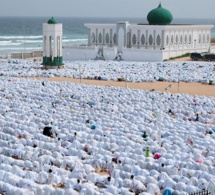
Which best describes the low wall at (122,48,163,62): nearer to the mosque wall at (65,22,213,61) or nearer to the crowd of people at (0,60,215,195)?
the mosque wall at (65,22,213,61)

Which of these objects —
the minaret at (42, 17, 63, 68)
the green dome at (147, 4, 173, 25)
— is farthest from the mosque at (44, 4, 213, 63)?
the minaret at (42, 17, 63, 68)

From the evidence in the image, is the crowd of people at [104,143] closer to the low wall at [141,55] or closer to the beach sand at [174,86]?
the beach sand at [174,86]

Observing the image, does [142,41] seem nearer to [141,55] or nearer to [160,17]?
[141,55]

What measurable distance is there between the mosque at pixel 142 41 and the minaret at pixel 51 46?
6946 mm

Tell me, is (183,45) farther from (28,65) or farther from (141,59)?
(28,65)

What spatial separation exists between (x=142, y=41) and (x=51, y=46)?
10.9 meters

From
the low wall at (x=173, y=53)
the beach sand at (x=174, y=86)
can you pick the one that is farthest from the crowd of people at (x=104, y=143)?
the low wall at (x=173, y=53)

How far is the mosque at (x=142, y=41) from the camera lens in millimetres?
48500

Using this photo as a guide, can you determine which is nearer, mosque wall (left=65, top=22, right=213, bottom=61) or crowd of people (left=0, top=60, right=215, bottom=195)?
crowd of people (left=0, top=60, right=215, bottom=195)

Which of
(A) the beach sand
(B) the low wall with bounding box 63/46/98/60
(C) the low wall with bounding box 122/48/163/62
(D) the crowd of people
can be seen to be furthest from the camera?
(B) the low wall with bounding box 63/46/98/60

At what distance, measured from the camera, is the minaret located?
1678 inches

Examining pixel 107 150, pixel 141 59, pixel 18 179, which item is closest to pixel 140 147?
pixel 107 150

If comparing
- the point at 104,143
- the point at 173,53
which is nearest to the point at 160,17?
the point at 173,53

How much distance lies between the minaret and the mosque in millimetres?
6946
